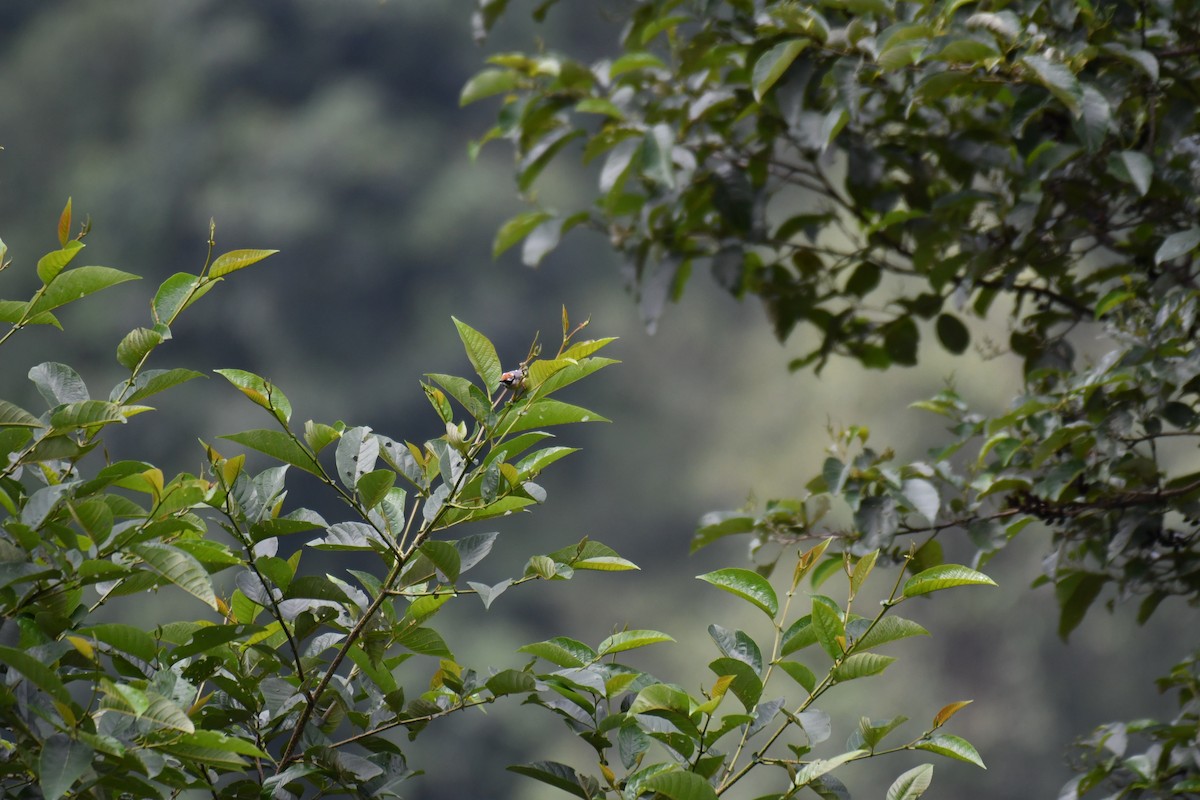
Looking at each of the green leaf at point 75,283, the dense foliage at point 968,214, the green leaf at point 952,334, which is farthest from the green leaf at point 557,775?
the green leaf at point 952,334

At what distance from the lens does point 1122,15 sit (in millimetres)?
1277

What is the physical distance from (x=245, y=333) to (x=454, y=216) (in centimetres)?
116

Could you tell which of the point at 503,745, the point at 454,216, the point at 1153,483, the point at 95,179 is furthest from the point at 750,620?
the point at 95,179

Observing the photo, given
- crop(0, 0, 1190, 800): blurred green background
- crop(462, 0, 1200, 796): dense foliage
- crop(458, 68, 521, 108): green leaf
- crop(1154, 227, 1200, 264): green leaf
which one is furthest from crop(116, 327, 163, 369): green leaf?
crop(0, 0, 1190, 800): blurred green background

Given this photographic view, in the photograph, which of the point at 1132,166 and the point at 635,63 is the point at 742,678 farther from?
the point at 635,63

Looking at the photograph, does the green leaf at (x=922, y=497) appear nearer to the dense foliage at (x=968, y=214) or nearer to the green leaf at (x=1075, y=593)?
the dense foliage at (x=968, y=214)

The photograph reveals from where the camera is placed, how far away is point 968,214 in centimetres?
138

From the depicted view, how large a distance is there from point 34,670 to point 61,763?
4 cm

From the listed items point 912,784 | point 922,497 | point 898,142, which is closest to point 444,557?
point 912,784

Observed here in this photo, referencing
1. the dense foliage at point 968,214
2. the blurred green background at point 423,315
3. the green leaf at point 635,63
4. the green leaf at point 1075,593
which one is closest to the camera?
the dense foliage at point 968,214

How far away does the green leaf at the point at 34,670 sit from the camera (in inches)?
18.1

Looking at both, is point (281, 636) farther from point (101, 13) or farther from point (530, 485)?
point (101, 13)

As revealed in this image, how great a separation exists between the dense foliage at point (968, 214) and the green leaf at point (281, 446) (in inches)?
28.8

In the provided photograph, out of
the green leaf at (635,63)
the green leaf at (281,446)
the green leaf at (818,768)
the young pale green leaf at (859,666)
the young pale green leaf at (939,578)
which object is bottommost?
the green leaf at (818,768)
